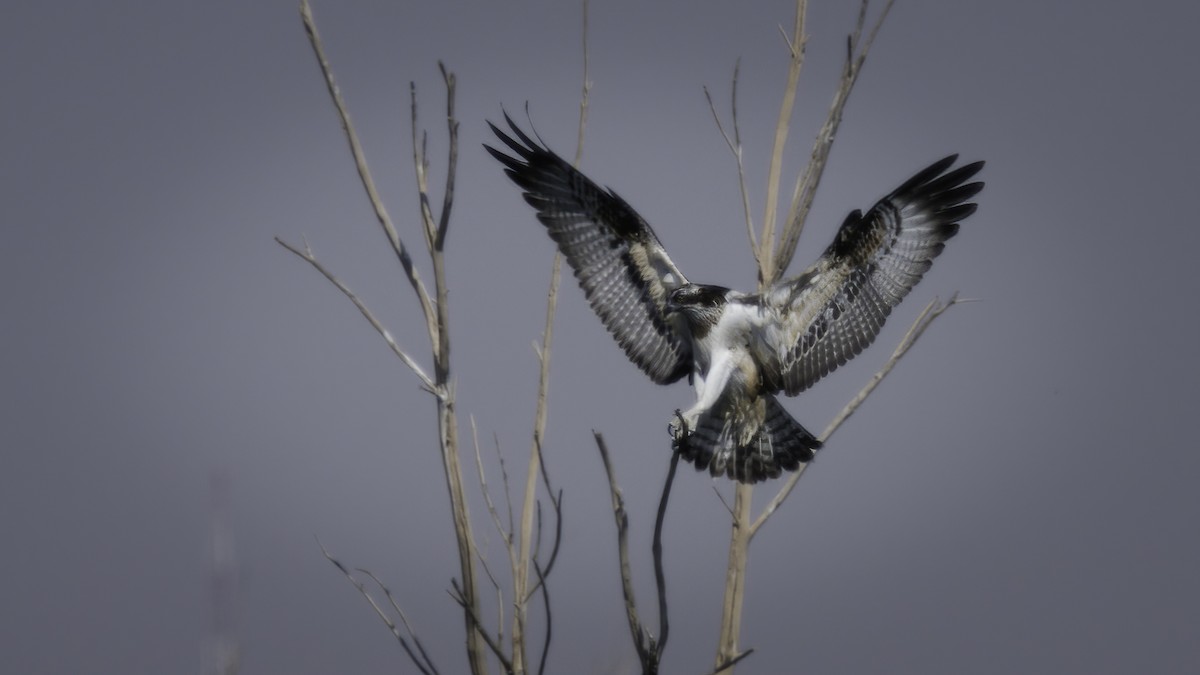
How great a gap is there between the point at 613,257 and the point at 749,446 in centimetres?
77

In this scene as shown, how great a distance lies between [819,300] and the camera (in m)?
3.09

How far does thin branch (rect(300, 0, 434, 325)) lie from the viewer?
6.92 ft

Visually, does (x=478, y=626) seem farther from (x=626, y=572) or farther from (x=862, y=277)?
(x=862, y=277)

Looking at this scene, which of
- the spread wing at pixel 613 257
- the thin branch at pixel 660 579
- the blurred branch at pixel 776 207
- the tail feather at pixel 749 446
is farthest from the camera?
the spread wing at pixel 613 257

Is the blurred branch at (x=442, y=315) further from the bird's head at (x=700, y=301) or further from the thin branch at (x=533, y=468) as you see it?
the bird's head at (x=700, y=301)

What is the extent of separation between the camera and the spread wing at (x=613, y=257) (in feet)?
10.9

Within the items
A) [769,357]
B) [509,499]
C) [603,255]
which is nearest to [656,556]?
[509,499]

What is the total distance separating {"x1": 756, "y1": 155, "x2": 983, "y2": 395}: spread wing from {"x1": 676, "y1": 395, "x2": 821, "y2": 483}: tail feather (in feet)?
0.61

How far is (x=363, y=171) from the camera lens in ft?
7.00

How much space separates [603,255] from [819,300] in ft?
2.33

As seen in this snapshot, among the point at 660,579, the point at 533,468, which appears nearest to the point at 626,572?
the point at 660,579

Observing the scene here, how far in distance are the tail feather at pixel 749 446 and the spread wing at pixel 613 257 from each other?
342mm

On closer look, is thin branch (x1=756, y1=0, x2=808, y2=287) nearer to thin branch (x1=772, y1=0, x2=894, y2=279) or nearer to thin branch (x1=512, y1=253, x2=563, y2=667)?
thin branch (x1=772, y1=0, x2=894, y2=279)

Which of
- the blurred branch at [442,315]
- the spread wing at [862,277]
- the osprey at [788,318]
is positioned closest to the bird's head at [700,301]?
the osprey at [788,318]
